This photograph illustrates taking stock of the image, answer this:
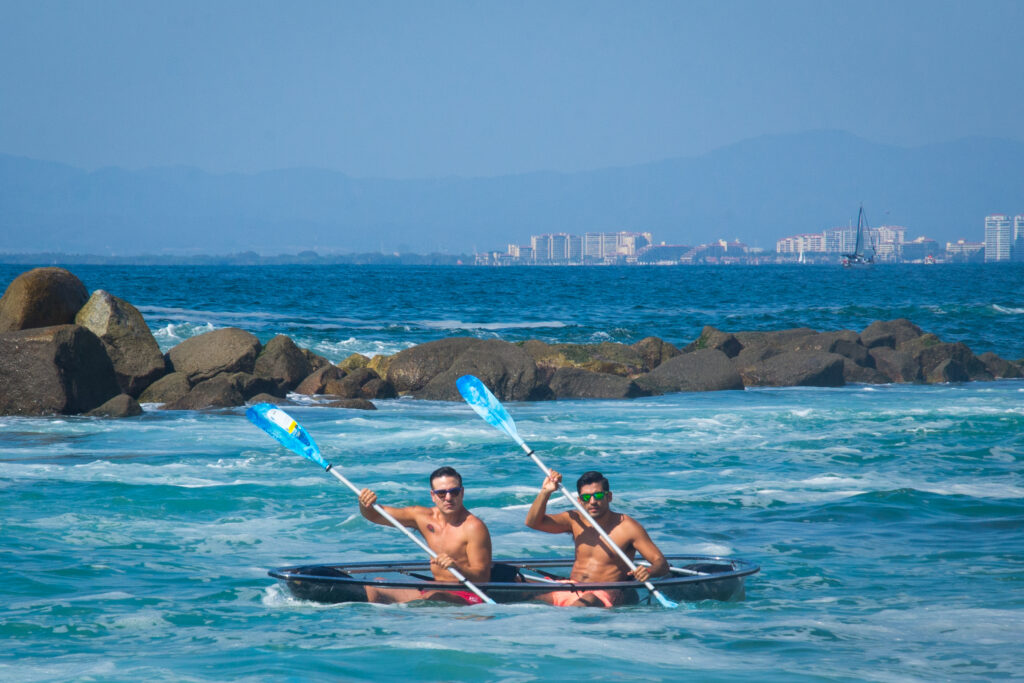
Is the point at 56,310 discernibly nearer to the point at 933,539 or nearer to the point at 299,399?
the point at 299,399

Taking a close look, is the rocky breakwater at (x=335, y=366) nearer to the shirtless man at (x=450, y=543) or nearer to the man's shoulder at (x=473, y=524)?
the shirtless man at (x=450, y=543)

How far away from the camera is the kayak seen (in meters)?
7.92

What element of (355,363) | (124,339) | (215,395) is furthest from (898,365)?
(124,339)

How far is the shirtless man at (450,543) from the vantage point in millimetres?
7938

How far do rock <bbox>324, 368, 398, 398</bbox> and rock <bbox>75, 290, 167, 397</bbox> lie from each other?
10.8 ft

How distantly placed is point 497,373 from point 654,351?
638 cm

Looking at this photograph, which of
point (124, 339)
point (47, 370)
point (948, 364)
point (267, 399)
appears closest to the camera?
point (47, 370)

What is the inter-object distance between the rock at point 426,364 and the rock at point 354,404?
228 centimetres

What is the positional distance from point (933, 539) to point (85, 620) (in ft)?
25.5

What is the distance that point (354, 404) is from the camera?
20.8 m

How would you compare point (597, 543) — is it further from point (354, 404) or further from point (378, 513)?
point (354, 404)

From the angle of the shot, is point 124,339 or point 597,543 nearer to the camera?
point 597,543

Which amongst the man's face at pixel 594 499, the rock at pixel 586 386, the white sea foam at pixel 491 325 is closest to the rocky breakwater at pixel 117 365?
the rock at pixel 586 386

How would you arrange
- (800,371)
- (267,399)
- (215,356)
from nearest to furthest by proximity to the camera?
(267,399)
(215,356)
(800,371)
